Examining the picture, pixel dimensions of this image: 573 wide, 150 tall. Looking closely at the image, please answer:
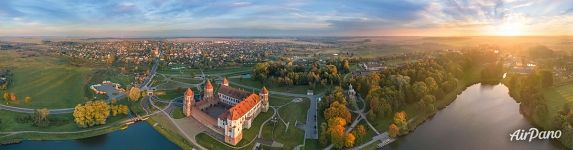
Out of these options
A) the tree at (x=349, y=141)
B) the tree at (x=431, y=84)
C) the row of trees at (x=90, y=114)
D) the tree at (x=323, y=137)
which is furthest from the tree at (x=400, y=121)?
the row of trees at (x=90, y=114)

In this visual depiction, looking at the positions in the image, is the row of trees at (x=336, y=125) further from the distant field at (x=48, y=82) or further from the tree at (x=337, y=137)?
the distant field at (x=48, y=82)

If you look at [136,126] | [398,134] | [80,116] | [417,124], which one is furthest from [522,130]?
[80,116]

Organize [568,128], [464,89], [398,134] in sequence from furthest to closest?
[464,89] → [398,134] → [568,128]

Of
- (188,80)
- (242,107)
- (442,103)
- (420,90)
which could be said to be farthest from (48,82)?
(442,103)

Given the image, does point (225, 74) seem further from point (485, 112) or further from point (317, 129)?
point (485, 112)

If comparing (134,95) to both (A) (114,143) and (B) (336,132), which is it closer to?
(A) (114,143)

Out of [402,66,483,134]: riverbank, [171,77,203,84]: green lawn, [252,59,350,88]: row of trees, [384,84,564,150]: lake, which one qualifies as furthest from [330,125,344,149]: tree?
[171,77,203,84]: green lawn
